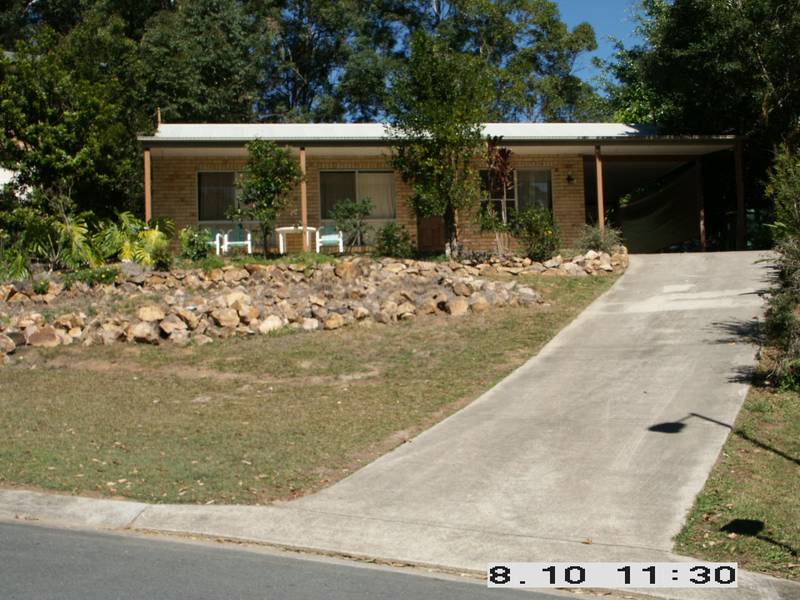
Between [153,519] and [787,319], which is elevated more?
[787,319]

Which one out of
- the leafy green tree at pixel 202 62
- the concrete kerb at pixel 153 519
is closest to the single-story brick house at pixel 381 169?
the leafy green tree at pixel 202 62

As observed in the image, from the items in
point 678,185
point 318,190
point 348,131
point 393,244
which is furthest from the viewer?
point 678,185

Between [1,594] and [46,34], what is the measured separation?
18194mm

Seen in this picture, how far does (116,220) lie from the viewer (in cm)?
2061

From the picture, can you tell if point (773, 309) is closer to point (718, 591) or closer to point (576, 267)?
point (718, 591)

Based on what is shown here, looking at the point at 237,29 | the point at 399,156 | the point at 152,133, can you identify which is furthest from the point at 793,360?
the point at 237,29

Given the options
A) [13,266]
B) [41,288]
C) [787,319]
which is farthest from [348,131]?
→ [787,319]

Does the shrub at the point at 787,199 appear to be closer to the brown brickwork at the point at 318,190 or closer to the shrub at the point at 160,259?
the brown brickwork at the point at 318,190

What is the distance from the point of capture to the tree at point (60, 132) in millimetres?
18578

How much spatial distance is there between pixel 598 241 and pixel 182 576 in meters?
14.8

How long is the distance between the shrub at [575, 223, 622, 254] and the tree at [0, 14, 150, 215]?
10459 mm

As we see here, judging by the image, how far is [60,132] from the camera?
61.0 ft

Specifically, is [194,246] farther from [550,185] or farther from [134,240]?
[550,185]

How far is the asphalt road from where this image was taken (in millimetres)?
5309
